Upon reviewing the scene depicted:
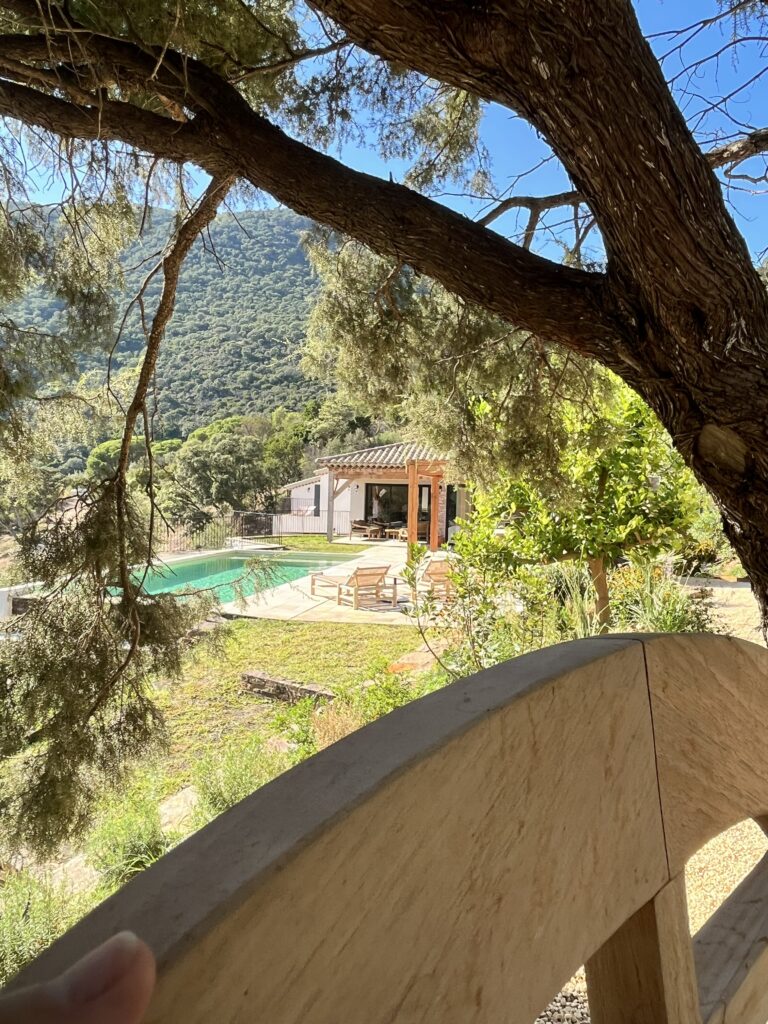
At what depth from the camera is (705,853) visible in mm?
2719

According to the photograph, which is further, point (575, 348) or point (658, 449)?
point (658, 449)

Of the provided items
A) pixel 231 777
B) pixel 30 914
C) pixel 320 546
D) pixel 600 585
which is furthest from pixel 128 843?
pixel 320 546

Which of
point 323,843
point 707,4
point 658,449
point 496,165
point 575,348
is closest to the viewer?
point 323,843

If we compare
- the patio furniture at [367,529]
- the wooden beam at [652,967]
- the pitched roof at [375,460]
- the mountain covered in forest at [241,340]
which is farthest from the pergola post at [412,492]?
the mountain covered in forest at [241,340]

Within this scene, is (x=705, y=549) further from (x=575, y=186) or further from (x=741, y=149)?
(x=575, y=186)

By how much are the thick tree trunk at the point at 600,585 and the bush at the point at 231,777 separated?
2354 millimetres

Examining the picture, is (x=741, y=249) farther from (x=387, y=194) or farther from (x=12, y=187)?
(x=12, y=187)

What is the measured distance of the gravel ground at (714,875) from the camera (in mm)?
2021

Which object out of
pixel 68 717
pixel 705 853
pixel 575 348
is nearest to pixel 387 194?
pixel 575 348

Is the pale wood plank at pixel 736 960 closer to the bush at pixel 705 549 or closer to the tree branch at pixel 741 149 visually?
the tree branch at pixel 741 149

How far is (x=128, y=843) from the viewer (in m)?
4.66

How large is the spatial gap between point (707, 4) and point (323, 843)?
3.18 m

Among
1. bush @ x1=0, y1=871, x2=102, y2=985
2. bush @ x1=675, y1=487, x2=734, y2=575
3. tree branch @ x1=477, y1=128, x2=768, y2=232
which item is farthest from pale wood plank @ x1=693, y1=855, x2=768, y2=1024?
bush @ x1=675, y1=487, x2=734, y2=575

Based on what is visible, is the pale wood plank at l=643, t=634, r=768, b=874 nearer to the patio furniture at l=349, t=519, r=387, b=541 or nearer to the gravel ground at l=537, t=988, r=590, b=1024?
the gravel ground at l=537, t=988, r=590, b=1024
